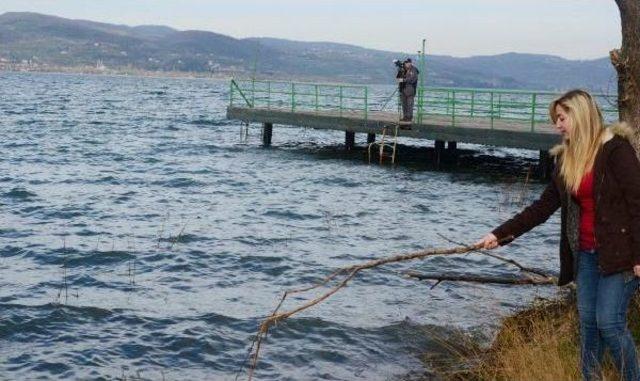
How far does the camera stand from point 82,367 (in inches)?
324

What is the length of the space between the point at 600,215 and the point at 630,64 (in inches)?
101

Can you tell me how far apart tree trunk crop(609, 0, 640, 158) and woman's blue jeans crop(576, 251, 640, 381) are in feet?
7.33

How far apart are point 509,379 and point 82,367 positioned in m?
4.43

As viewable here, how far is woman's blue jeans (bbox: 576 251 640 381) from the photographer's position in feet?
15.5

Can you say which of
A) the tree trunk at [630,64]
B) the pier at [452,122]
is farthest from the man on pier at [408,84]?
the tree trunk at [630,64]

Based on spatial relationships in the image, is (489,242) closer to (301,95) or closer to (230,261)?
(230,261)

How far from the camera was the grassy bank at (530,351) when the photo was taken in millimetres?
5629

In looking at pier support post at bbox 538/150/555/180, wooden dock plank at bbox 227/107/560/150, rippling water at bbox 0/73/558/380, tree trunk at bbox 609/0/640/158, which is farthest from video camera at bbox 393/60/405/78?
tree trunk at bbox 609/0/640/158

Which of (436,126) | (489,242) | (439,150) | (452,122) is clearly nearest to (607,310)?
(489,242)

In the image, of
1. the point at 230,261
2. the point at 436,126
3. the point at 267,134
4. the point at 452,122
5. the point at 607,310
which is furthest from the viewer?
the point at 267,134

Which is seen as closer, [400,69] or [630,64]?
[630,64]

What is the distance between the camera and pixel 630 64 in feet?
22.1

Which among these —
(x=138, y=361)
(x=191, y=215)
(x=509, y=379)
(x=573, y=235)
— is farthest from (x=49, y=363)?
(x=191, y=215)

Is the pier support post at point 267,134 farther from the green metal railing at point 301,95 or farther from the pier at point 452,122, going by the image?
the pier at point 452,122
